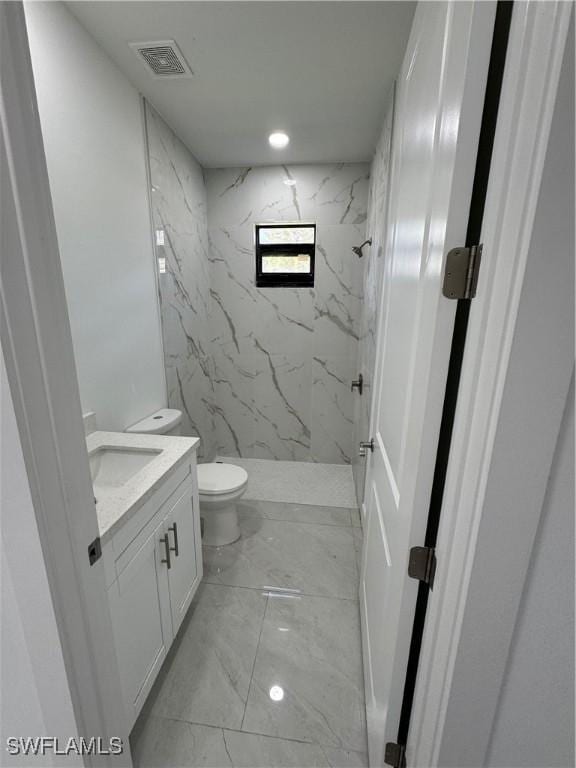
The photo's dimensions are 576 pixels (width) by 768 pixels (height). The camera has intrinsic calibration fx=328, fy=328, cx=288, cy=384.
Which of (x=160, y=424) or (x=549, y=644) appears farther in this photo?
(x=160, y=424)

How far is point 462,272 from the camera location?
0.57m

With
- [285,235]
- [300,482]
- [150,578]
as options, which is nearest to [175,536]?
[150,578]

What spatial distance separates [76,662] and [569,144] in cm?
127

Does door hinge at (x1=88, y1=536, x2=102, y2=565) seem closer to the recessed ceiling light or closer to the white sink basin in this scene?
the white sink basin

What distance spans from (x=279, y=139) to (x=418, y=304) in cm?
216

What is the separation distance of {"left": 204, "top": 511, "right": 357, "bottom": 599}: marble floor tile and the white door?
0.68 meters

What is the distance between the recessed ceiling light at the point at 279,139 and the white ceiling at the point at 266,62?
5 centimetres

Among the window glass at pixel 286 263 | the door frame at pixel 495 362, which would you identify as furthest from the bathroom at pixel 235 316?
the door frame at pixel 495 362

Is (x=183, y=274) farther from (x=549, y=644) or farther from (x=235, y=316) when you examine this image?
(x=549, y=644)

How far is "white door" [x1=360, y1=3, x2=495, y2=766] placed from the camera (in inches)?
21.3

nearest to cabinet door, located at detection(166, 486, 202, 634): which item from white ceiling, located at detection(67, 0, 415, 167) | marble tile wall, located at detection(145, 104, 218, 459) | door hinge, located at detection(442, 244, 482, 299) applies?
marble tile wall, located at detection(145, 104, 218, 459)

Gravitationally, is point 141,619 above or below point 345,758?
above

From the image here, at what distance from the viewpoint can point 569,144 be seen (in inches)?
16.5

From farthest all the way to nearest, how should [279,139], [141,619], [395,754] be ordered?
[279,139], [141,619], [395,754]
